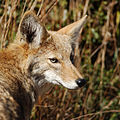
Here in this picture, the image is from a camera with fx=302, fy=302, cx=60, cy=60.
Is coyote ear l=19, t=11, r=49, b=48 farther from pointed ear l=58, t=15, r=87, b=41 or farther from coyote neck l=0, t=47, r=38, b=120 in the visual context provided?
pointed ear l=58, t=15, r=87, b=41

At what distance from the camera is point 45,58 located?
3.30 metres

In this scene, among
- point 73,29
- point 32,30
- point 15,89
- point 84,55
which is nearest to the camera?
point 15,89

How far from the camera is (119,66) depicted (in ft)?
18.5

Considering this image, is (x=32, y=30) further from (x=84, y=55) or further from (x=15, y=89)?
(x=84, y=55)

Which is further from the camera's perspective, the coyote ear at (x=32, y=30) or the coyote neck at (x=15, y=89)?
the coyote ear at (x=32, y=30)

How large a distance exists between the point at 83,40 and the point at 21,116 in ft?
10.3

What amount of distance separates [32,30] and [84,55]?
2407mm

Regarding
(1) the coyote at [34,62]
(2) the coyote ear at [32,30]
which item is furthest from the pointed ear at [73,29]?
(2) the coyote ear at [32,30]

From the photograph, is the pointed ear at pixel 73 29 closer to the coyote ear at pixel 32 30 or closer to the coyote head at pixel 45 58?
the coyote head at pixel 45 58

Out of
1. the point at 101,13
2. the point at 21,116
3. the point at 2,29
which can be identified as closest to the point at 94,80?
the point at 101,13

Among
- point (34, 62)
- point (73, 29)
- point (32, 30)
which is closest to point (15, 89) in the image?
point (34, 62)

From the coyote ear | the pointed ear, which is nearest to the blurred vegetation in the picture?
the pointed ear

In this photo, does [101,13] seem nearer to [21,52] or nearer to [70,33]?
[70,33]

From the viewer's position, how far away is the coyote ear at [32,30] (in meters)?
3.08
